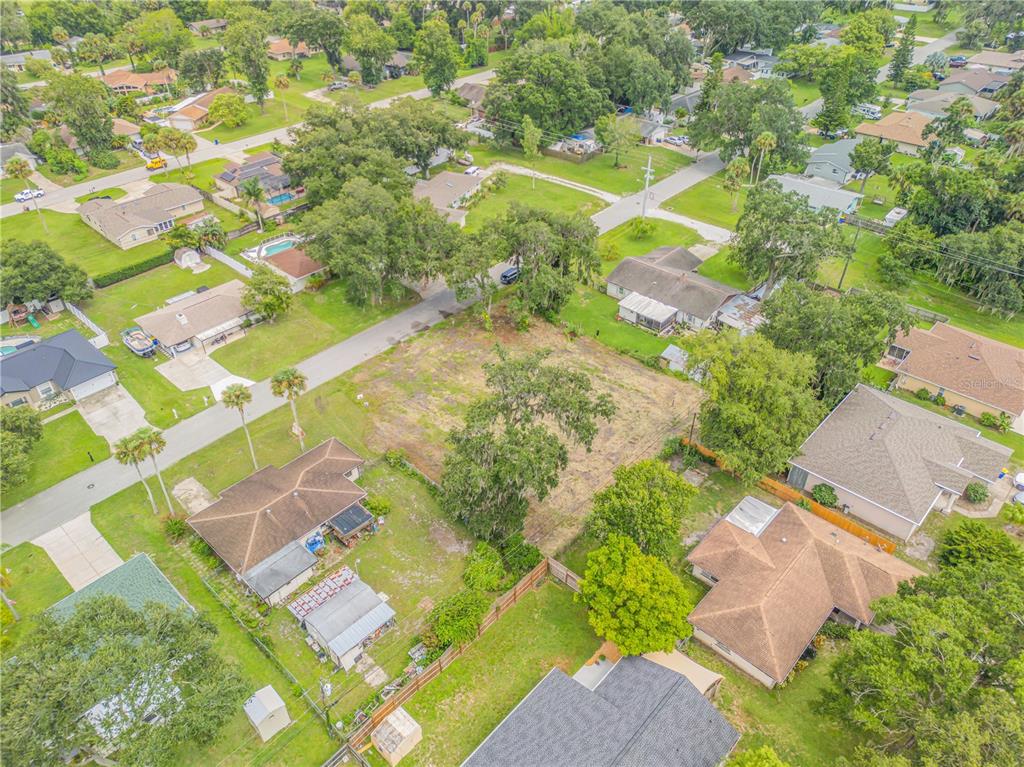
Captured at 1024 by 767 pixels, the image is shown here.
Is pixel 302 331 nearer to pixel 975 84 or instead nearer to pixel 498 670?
pixel 498 670

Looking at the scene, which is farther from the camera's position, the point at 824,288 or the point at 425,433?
the point at 824,288

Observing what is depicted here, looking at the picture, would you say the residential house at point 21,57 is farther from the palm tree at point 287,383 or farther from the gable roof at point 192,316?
the palm tree at point 287,383

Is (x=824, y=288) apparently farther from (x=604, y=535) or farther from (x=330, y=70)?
(x=330, y=70)

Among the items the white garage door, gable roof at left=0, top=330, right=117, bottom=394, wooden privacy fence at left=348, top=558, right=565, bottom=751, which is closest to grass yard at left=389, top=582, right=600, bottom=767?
wooden privacy fence at left=348, top=558, right=565, bottom=751

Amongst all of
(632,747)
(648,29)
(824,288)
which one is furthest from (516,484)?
(648,29)

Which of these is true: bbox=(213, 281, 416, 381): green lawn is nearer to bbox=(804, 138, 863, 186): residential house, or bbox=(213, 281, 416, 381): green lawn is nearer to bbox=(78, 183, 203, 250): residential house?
bbox=(78, 183, 203, 250): residential house

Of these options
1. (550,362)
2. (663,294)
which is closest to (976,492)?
(663,294)
